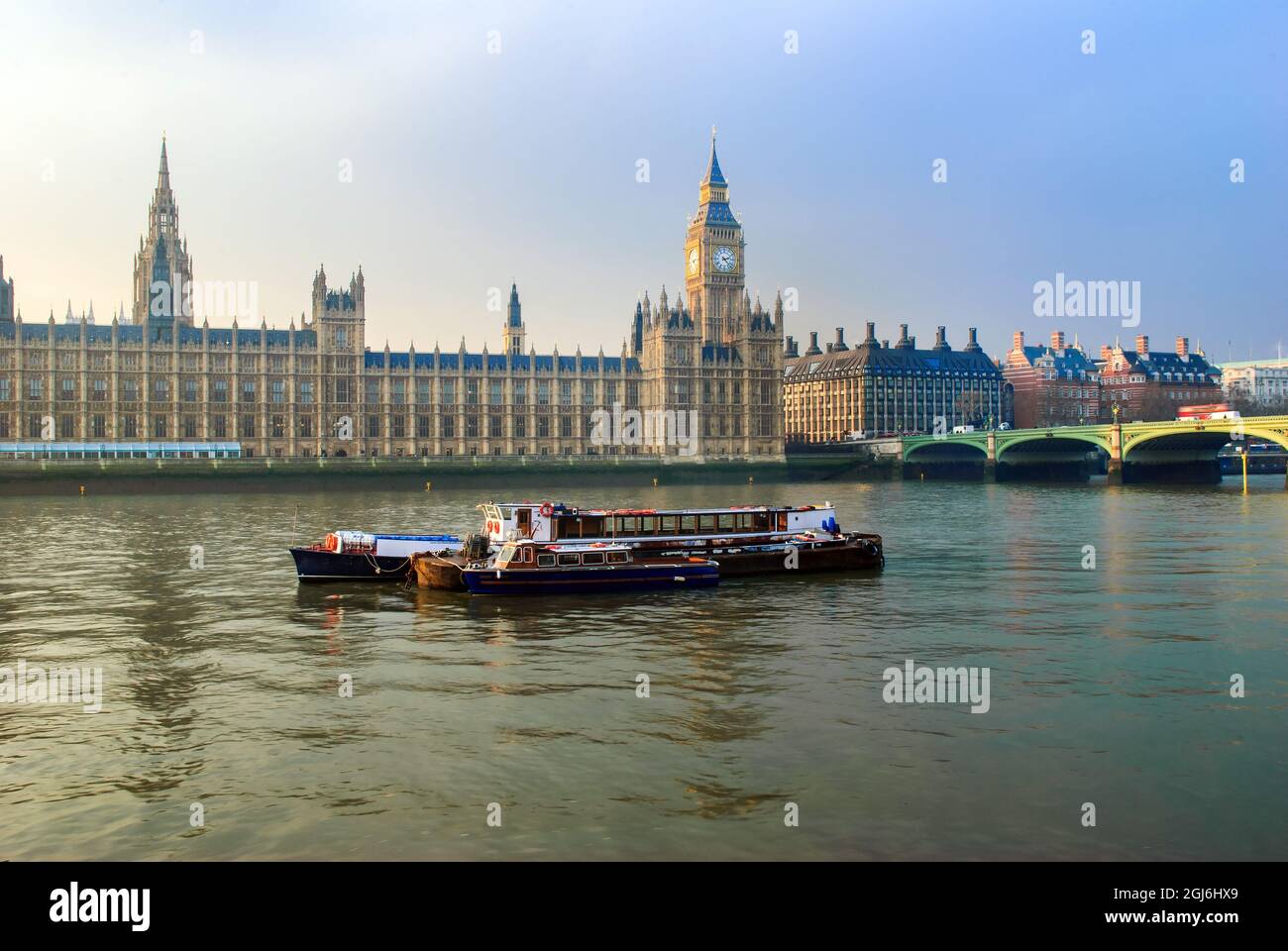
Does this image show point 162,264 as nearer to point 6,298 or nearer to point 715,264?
point 6,298

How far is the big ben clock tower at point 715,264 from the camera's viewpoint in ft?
566

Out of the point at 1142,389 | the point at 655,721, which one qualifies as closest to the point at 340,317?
the point at 655,721

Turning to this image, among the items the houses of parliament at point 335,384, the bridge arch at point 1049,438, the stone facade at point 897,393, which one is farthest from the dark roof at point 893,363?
the bridge arch at point 1049,438

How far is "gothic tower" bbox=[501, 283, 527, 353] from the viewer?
172m

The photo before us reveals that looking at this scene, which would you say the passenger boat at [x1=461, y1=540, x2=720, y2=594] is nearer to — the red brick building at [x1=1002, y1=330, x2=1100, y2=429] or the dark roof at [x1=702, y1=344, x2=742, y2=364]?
the dark roof at [x1=702, y1=344, x2=742, y2=364]

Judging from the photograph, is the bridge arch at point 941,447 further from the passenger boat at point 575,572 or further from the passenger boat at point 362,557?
the passenger boat at point 362,557

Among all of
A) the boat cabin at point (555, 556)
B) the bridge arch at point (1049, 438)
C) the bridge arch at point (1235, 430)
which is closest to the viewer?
the boat cabin at point (555, 556)

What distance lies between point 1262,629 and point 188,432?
4610 inches

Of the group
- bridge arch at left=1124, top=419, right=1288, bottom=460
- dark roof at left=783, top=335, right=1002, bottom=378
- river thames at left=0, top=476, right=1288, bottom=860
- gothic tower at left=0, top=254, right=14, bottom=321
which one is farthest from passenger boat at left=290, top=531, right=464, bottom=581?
dark roof at left=783, top=335, right=1002, bottom=378

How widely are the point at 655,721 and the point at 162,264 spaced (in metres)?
141

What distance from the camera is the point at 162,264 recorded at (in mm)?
143750

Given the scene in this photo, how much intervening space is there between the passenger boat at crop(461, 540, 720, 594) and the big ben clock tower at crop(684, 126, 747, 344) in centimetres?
13365

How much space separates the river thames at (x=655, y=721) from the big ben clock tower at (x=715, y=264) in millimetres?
133700
